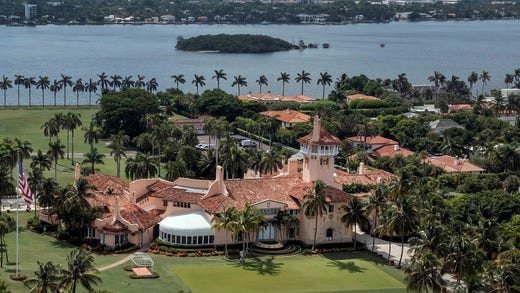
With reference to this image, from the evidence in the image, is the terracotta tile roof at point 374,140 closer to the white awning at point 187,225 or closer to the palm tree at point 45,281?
the white awning at point 187,225

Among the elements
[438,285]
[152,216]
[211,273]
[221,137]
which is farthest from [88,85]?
[438,285]

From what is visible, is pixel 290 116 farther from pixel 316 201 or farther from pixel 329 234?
pixel 316 201

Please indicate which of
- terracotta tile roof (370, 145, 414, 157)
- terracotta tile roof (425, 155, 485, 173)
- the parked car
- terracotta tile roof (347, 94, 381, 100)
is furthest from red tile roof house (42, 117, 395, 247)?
terracotta tile roof (347, 94, 381, 100)

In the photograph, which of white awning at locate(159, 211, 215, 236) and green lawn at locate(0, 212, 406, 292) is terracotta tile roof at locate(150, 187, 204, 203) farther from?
green lawn at locate(0, 212, 406, 292)

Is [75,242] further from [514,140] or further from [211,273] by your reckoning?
[514,140]

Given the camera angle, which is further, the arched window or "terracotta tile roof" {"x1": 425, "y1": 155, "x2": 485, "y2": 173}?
"terracotta tile roof" {"x1": 425, "y1": 155, "x2": 485, "y2": 173}

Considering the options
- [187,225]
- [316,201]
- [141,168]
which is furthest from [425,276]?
[141,168]

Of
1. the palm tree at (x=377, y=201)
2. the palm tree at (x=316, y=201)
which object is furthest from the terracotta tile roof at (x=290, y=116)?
the palm tree at (x=316, y=201)
